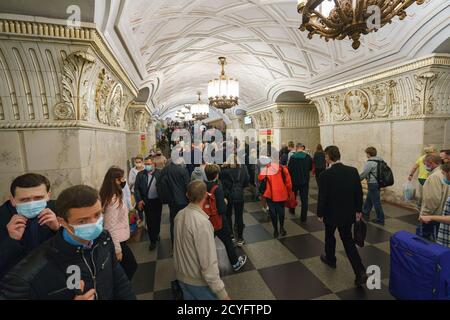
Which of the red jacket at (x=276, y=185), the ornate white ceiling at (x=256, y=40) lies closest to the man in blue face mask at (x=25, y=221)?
the ornate white ceiling at (x=256, y=40)

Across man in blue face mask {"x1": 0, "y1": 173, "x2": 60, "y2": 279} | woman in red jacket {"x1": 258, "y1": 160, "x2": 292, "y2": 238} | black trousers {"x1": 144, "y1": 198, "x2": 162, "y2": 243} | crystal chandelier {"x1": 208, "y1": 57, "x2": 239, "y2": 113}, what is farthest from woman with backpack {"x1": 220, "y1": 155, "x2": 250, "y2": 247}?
crystal chandelier {"x1": 208, "y1": 57, "x2": 239, "y2": 113}

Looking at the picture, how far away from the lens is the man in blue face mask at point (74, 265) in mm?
997

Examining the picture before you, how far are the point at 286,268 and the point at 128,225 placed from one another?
2159 mm

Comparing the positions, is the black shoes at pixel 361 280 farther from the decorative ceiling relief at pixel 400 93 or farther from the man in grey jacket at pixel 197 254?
the decorative ceiling relief at pixel 400 93

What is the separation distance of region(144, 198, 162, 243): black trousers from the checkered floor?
246 mm

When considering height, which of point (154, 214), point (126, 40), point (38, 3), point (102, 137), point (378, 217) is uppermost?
point (126, 40)

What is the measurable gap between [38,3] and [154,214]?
2.97m

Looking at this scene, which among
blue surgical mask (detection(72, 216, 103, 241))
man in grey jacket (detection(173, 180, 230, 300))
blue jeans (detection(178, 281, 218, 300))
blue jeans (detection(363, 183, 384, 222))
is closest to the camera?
blue surgical mask (detection(72, 216, 103, 241))

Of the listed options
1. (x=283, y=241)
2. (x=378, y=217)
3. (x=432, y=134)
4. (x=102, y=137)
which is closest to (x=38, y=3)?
(x=102, y=137)

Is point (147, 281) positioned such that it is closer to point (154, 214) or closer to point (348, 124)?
point (154, 214)

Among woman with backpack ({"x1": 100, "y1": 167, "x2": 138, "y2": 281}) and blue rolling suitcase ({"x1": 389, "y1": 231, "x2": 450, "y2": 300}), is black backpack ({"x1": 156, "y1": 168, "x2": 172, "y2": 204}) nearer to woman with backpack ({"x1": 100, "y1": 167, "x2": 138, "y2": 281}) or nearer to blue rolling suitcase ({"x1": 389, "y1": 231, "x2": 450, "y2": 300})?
woman with backpack ({"x1": 100, "y1": 167, "x2": 138, "y2": 281})

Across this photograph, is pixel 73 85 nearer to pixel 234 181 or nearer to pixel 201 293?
pixel 234 181

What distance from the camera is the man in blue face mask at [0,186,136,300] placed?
3.27 ft

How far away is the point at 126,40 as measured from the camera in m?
3.72
